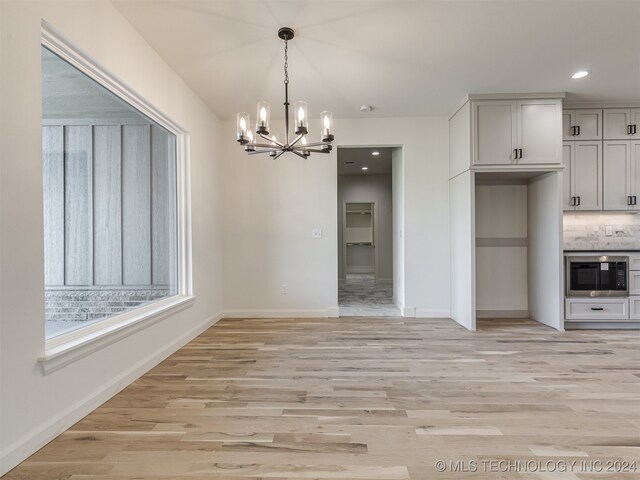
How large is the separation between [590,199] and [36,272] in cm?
532

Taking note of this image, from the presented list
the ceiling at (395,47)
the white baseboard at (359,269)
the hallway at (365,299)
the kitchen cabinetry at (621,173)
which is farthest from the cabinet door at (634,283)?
the white baseboard at (359,269)

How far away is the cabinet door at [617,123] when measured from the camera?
12.7ft

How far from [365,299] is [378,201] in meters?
3.20

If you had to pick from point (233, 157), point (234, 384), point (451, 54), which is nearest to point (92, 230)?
point (234, 384)

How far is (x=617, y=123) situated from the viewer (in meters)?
3.87

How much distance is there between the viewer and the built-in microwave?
3742mm

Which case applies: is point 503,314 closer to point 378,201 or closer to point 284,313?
point 284,313

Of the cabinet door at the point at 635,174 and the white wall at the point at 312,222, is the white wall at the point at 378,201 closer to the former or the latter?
the white wall at the point at 312,222

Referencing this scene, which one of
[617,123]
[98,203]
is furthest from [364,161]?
[98,203]

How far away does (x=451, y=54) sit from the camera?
9.40 feet

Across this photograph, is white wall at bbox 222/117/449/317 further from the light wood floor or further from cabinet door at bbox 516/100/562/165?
the light wood floor

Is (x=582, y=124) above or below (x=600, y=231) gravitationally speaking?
Result: above

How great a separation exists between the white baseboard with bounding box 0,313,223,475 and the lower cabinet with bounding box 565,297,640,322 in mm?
4525

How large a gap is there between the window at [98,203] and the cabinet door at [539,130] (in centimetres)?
399
